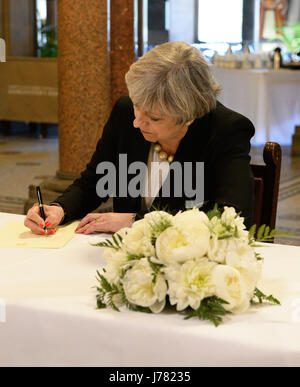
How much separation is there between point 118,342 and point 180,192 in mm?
1095

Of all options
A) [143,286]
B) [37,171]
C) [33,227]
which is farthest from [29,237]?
[37,171]

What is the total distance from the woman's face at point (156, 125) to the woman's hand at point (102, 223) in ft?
1.08

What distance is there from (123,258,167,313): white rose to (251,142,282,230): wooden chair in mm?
1239

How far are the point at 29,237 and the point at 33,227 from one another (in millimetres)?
55

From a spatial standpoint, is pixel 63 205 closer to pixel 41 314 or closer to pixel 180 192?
pixel 180 192

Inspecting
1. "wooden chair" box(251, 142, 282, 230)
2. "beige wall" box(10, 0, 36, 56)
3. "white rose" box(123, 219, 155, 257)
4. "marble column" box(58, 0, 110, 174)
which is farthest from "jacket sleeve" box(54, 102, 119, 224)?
"beige wall" box(10, 0, 36, 56)

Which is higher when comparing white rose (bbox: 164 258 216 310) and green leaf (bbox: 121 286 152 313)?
white rose (bbox: 164 258 216 310)

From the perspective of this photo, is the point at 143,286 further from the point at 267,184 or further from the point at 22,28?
the point at 22,28

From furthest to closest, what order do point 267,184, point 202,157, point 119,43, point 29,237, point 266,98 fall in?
point 266,98
point 119,43
point 267,184
point 202,157
point 29,237

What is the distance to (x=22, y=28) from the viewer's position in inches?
469

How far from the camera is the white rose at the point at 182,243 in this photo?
146cm

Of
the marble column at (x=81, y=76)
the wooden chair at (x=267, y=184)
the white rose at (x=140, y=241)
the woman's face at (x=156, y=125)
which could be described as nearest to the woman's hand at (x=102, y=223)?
the woman's face at (x=156, y=125)

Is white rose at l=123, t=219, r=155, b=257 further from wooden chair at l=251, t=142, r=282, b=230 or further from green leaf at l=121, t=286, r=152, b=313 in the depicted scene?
wooden chair at l=251, t=142, r=282, b=230

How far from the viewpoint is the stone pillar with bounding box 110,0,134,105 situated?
503 centimetres
